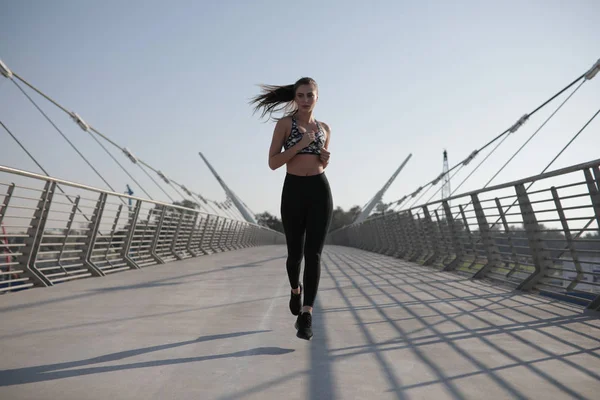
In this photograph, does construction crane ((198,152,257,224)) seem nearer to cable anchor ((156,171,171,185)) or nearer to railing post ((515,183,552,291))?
cable anchor ((156,171,171,185))

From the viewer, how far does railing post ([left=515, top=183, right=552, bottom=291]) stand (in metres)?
5.89

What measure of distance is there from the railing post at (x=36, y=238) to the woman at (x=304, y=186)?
3.62m

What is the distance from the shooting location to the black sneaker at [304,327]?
3244mm

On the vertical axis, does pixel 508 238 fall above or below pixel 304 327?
above

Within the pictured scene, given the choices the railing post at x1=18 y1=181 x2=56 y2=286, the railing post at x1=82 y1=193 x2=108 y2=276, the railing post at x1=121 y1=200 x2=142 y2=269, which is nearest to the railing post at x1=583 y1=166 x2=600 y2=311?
the railing post at x1=18 y1=181 x2=56 y2=286

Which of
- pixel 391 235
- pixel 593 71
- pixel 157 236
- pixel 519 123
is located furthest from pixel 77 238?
pixel 519 123

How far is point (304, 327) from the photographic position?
3305mm

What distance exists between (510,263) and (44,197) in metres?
5.65

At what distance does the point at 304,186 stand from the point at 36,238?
387 cm

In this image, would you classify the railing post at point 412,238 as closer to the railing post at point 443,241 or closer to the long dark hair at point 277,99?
the railing post at point 443,241

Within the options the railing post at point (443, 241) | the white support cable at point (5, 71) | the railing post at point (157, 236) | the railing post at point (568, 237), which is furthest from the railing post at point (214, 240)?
the railing post at point (568, 237)

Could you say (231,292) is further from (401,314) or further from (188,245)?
(188,245)

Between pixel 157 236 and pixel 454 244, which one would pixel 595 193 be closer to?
pixel 454 244

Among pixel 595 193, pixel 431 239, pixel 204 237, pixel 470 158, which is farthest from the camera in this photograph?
pixel 470 158
